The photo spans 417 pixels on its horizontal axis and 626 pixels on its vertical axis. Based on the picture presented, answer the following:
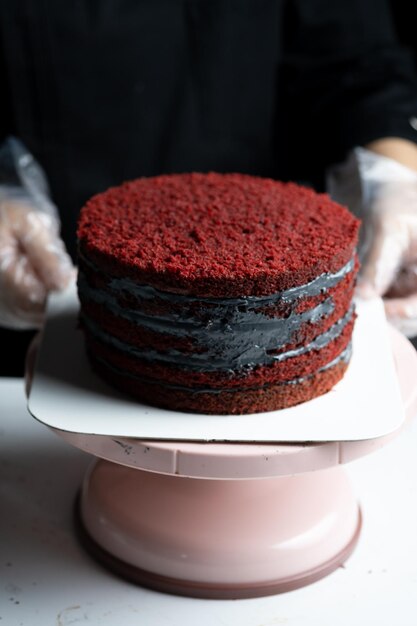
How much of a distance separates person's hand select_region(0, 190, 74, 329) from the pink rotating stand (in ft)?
1.24

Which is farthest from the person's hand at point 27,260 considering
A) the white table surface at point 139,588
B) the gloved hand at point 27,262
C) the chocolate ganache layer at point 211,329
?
the chocolate ganache layer at point 211,329

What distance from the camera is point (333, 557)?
3.24 feet

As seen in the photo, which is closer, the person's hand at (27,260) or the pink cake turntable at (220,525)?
the pink cake turntable at (220,525)

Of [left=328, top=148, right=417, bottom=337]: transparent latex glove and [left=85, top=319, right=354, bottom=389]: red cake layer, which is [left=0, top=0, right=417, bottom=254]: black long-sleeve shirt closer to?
[left=328, top=148, right=417, bottom=337]: transparent latex glove

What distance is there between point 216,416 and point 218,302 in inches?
5.2

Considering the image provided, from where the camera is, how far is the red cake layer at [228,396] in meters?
0.91

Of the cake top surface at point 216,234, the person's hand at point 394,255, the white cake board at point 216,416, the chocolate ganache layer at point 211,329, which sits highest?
the cake top surface at point 216,234

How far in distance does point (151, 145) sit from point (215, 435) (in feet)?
3.02

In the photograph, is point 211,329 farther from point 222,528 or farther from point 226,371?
point 222,528

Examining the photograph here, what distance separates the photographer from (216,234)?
37.0 inches

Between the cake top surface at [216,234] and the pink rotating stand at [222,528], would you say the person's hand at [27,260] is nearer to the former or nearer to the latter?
the cake top surface at [216,234]

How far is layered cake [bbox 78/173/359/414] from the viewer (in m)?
0.87

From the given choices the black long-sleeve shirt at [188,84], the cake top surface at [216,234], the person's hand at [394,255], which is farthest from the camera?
the black long-sleeve shirt at [188,84]

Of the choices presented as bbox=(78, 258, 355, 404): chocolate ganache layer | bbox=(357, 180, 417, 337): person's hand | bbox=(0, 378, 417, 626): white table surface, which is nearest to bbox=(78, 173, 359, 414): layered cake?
bbox=(78, 258, 355, 404): chocolate ganache layer
